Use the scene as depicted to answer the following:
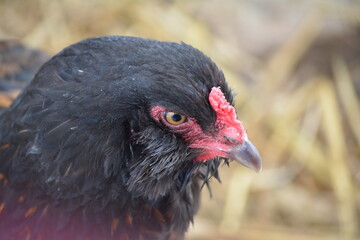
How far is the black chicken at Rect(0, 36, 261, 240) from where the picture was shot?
193 centimetres

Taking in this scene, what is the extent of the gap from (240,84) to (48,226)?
9.29 feet

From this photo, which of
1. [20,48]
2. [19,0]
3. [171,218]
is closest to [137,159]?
[171,218]

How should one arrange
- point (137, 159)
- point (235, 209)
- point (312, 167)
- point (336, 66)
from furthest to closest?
point (336, 66) → point (312, 167) → point (235, 209) → point (137, 159)

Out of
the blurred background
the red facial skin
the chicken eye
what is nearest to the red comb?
the red facial skin

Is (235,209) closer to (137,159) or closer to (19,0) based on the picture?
(137,159)

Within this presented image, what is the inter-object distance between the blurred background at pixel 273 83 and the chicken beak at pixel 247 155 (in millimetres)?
1934

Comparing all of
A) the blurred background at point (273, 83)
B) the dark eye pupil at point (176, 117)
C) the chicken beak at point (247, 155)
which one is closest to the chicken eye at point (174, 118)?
the dark eye pupil at point (176, 117)

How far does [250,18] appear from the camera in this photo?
505cm

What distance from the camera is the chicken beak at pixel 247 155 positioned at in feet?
6.82

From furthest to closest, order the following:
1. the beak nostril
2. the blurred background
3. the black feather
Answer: the blurred background
the beak nostril
the black feather

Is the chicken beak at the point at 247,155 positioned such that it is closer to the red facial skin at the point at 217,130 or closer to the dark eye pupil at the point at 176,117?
the red facial skin at the point at 217,130

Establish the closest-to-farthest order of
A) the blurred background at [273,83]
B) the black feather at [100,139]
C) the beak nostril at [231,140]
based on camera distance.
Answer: the black feather at [100,139]
the beak nostril at [231,140]
the blurred background at [273,83]

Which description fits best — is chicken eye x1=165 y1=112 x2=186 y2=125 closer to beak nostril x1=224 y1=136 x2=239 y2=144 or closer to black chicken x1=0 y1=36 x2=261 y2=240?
black chicken x1=0 y1=36 x2=261 y2=240

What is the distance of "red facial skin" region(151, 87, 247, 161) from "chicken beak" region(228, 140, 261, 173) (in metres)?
0.02
